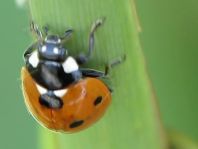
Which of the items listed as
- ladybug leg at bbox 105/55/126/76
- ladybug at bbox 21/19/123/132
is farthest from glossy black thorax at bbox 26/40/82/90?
ladybug leg at bbox 105/55/126/76

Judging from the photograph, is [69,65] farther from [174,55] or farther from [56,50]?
[174,55]

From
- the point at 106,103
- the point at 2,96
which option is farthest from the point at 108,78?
the point at 2,96

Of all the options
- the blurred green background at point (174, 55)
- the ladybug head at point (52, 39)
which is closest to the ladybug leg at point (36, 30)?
the ladybug head at point (52, 39)

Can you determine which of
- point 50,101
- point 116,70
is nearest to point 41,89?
point 50,101

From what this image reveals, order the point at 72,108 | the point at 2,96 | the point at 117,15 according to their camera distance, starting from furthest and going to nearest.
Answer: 1. the point at 2,96
2. the point at 72,108
3. the point at 117,15

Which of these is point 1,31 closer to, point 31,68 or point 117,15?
point 31,68

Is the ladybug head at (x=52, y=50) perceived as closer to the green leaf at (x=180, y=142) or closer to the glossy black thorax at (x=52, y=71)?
the glossy black thorax at (x=52, y=71)
